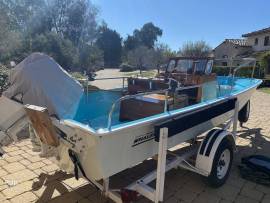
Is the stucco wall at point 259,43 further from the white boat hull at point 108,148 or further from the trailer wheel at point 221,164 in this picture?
the white boat hull at point 108,148

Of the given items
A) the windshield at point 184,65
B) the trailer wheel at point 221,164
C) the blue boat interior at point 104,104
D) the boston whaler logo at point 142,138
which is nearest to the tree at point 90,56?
the windshield at point 184,65

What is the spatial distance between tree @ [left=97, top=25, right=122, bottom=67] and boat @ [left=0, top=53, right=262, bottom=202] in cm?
4352

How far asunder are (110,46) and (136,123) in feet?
157

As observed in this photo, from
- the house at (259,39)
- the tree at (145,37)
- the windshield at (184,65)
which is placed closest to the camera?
the windshield at (184,65)

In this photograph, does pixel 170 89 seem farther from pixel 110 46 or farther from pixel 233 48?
pixel 110 46

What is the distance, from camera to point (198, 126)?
11.6ft

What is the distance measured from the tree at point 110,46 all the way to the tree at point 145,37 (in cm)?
302

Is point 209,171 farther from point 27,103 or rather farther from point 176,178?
point 27,103

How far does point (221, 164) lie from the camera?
12.0ft

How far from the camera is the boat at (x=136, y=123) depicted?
2338mm

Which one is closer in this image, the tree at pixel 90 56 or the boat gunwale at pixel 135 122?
the boat gunwale at pixel 135 122

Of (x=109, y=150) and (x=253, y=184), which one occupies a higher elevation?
(x=109, y=150)

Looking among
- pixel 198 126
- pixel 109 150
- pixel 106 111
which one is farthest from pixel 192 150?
pixel 109 150

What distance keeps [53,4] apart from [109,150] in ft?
134
